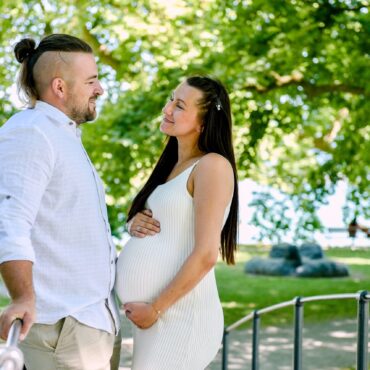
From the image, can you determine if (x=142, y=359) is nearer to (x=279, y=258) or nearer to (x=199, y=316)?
(x=199, y=316)

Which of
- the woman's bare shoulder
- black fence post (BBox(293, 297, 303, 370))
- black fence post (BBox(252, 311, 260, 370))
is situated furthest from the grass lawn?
the woman's bare shoulder

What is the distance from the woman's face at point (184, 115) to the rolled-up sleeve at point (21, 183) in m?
0.78

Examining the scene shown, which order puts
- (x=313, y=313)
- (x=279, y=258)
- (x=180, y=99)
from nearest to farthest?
1. (x=180, y=99)
2. (x=313, y=313)
3. (x=279, y=258)

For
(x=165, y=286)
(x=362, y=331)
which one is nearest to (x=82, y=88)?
(x=165, y=286)

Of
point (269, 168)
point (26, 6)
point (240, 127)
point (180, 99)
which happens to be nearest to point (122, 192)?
point (240, 127)

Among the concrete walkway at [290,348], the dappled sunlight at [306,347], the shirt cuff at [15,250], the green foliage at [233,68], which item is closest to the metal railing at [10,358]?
the shirt cuff at [15,250]

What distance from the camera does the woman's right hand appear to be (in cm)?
319

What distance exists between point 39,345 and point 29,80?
0.86m

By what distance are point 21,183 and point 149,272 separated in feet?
2.58

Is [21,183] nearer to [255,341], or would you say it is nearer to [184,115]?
[184,115]

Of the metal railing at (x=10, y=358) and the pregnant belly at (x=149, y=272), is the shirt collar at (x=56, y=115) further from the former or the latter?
the metal railing at (x=10, y=358)

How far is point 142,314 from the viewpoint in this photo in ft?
10.1

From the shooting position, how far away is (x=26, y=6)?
13367mm

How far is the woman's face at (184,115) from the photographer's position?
3.31 m
